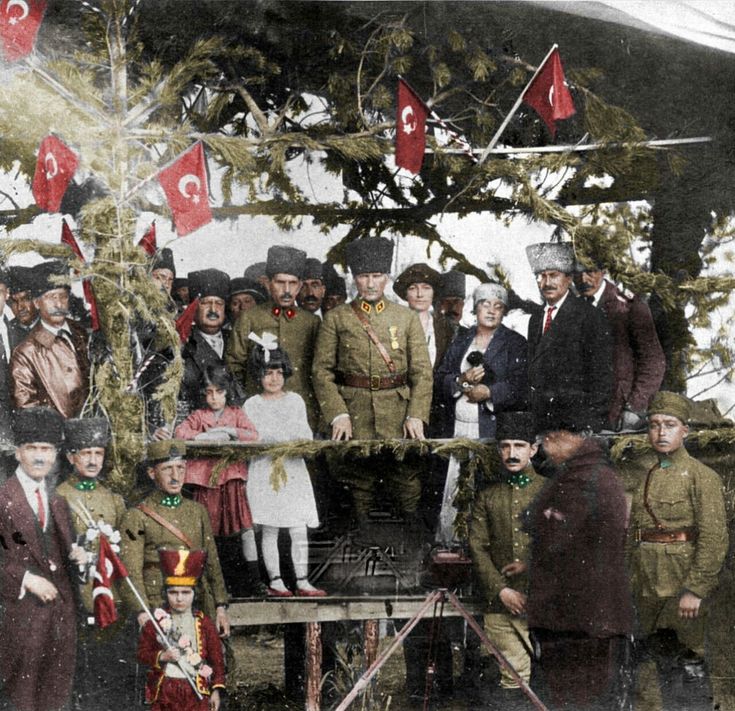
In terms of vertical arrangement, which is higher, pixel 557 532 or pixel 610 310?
pixel 610 310

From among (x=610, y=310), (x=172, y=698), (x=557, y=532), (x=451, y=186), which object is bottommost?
(x=172, y=698)

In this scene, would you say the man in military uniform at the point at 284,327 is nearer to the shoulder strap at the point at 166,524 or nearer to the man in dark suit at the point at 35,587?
the shoulder strap at the point at 166,524

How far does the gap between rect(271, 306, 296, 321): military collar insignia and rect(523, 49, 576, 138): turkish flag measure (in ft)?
5.59

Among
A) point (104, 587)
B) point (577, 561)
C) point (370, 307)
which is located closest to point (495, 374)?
point (370, 307)

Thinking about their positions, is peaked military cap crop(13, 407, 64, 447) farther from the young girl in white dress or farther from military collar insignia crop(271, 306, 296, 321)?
military collar insignia crop(271, 306, 296, 321)

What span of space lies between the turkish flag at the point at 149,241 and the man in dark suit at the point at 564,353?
80.5 inches

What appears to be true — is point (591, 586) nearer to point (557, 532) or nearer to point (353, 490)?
point (557, 532)

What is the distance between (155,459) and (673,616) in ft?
9.55

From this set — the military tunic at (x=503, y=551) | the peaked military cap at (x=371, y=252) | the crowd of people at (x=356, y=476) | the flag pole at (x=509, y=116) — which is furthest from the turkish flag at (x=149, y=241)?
the military tunic at (x=503, y=551)

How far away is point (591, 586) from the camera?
22.9 ft

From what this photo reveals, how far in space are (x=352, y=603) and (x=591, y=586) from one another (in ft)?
4.23

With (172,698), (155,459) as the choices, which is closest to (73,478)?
(155,459)

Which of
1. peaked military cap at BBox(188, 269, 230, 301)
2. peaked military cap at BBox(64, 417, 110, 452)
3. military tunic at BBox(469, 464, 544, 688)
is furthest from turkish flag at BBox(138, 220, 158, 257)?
military tunic at BBox(469, 464, 544, 688)

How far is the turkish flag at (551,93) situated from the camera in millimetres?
6888
